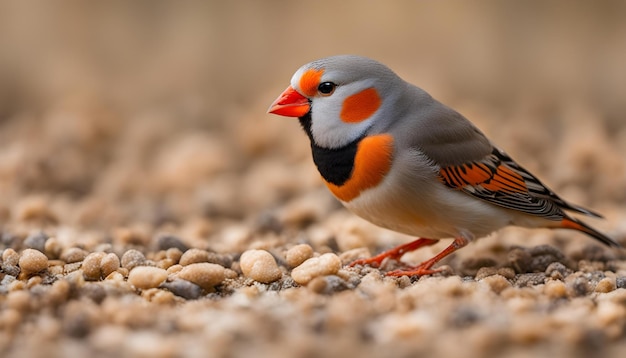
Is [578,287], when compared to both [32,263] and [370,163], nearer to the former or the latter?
[370,163]

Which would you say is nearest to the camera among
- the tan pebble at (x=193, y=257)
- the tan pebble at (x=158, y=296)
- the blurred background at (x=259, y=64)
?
the tan pebble at (x=158, y=296)

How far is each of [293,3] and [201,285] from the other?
5.78 meters

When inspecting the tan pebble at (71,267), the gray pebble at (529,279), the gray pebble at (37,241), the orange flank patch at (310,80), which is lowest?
the gray pebble at (529,279)

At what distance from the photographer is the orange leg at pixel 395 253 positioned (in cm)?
434

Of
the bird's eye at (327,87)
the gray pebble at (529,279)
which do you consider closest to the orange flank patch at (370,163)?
the bird's eye at (327,87)

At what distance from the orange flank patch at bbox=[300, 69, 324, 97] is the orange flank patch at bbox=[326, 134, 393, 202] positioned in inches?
13.9

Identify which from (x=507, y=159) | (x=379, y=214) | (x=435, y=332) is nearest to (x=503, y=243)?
(x=507, y=159)

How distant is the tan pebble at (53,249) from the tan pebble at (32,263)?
13.7 inches

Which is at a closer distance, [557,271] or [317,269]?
[317,269]

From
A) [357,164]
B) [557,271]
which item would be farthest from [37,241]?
[557,271]

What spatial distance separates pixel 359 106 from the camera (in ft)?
13.8

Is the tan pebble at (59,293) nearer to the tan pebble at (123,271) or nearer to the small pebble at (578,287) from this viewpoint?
the tan pebble at (123,271)

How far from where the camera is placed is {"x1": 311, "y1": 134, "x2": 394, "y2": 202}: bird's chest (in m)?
4.05

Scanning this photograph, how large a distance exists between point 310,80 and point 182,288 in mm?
1201
